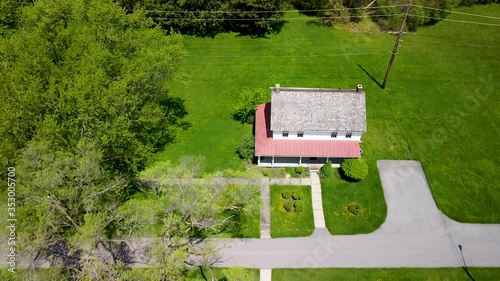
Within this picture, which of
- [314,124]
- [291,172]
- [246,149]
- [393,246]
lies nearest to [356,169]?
[314,124]

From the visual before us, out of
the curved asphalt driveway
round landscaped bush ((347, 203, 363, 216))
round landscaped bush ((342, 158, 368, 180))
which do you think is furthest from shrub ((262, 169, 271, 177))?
round landscaped bush ((347, 203, 363, 216))

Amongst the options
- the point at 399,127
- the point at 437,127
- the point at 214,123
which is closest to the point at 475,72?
the point at 437,127

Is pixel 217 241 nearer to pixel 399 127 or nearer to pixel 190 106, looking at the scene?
pixel 190 106

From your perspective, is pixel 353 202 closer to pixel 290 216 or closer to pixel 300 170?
pixel 300 170

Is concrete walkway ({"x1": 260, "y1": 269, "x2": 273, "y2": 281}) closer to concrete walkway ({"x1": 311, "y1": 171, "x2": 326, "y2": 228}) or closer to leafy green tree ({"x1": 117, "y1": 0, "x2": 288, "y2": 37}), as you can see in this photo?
concrete walkway ({"x1": 311, "y1": 171, "x2": 326, "y2": 228})

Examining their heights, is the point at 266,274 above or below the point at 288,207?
below
